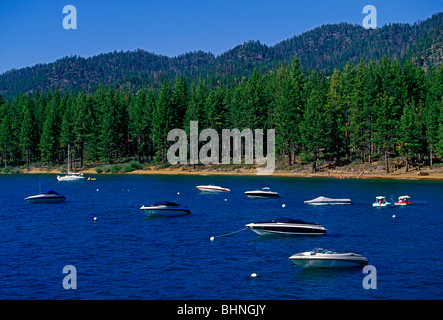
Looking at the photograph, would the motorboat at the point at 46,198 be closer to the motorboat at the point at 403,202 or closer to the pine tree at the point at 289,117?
the motorboat at the point at 403,202

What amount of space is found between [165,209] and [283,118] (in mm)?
83456

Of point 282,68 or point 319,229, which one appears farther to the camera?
point 282,68

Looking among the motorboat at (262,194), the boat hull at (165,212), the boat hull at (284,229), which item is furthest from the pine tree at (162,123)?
the boat hull at (284,229)

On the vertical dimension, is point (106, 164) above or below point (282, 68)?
below

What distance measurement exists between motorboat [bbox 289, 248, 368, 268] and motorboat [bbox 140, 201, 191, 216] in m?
31.0

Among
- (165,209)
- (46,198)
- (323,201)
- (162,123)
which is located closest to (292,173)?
(162,123)

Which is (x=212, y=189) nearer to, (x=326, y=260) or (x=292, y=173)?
(x=292, y=173)

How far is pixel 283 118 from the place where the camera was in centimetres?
14300

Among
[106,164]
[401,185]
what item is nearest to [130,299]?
[401,185]

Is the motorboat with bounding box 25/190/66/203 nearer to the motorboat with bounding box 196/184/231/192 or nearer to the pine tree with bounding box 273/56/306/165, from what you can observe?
the motorboat with bounding box 196/184/231/192
